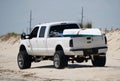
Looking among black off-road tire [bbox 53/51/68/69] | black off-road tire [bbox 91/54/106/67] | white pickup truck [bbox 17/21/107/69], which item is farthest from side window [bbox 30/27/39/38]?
black off-road tire [bbox 91/54/106/67]

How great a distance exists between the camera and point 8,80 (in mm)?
22531

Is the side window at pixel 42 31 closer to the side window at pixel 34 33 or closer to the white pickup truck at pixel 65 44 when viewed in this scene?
the white pickup truck at pixel 65 44

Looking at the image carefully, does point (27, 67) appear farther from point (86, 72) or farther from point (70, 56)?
point (86, 72)

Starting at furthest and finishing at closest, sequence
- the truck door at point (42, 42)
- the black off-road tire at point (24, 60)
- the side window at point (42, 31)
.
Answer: the black off-road tire at point (24, 60)
the side window at point (42, 31)
the truck door at point (42, 42)

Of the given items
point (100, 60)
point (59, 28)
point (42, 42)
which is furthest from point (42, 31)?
point (100, 60)

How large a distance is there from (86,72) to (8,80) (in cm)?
313

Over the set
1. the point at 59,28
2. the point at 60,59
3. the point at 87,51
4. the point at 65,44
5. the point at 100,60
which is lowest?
the point at 100,60

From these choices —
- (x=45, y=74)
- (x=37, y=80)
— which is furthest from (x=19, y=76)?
(x=37, y=80)

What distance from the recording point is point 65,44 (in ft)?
79.2

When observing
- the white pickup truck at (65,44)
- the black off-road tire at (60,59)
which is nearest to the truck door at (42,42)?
the white pickup truck at (65,44)

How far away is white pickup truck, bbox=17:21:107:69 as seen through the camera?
78.6 ft

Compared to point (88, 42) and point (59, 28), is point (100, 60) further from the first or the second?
point (59, 28)

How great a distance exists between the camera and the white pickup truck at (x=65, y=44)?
24.0 metres

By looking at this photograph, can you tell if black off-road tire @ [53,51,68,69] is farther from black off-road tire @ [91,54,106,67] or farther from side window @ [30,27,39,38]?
side window @ [30,27,39,38]
